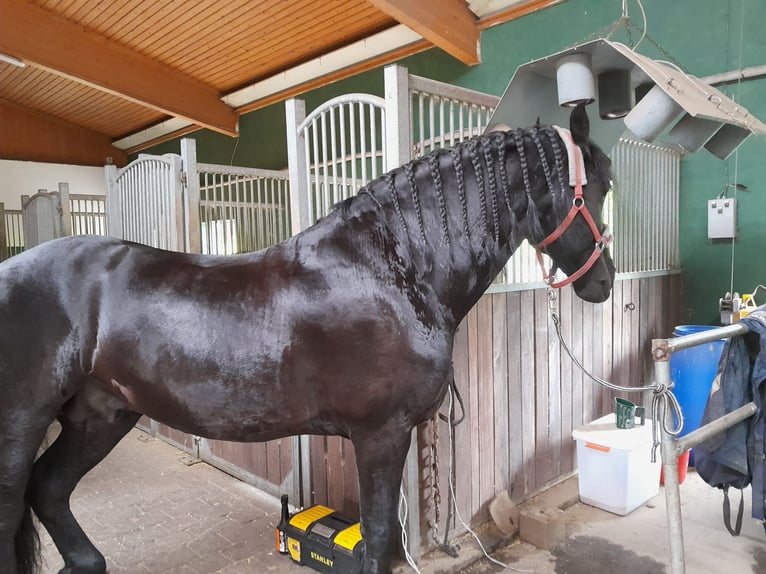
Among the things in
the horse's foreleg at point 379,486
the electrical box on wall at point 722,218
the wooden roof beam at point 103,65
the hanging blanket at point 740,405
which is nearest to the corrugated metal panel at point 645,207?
the electrical box on wall at point 722,218

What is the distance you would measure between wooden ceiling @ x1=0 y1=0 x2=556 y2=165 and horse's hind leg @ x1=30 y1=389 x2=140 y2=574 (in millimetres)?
3565

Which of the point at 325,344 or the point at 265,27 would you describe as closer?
the point at 325,344

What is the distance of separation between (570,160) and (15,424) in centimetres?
159

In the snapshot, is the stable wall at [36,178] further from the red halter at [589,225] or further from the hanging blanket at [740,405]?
the hanging blanket at [740,405]

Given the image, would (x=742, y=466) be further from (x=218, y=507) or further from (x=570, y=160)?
(x=218, y=507)

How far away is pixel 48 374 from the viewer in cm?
135

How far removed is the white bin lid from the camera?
96.7 inches

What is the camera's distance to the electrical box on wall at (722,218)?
305cm

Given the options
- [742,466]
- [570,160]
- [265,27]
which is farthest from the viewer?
[265,27]

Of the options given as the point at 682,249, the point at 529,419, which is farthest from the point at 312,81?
the point at 529,419

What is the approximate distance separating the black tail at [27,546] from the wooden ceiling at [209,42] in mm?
3856

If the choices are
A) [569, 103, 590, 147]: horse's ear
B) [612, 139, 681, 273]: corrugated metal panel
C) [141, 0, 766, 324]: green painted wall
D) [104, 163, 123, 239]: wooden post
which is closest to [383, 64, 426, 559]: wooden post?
[569, 103, 590, 147]: horse's ear

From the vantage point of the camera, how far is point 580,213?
1303 mm

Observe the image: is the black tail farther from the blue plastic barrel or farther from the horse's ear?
the blue plastic barrel
